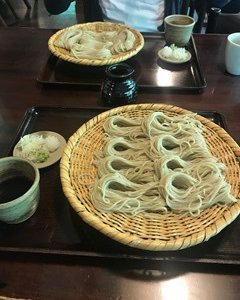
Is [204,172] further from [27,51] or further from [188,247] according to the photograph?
[27,51]

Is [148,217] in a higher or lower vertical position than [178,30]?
lower

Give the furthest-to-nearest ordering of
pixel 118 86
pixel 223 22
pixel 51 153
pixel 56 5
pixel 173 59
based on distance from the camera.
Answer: pixel 56 5
pixel 223 22
pixel 173 59
pixel 118 86
pixel 51 153

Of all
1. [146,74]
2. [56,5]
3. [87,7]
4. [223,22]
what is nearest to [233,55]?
[146,74]

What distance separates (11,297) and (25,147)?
451mm

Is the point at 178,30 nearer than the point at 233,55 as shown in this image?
No

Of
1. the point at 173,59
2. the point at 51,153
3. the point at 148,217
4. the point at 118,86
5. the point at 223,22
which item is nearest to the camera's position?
the point at 148,217

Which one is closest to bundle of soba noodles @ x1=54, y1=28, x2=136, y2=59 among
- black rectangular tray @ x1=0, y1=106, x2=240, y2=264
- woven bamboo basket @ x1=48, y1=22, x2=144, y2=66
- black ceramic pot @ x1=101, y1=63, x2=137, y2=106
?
woven bamboo basket @ x1=48, y1=22, x2=144, y2=66

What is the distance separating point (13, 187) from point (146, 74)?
87cm

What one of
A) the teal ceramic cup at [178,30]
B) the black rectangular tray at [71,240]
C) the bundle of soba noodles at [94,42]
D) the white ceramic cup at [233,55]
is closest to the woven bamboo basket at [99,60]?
the bundle of soba noodles at [94,42]

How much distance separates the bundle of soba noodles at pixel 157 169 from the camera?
2.47 ft

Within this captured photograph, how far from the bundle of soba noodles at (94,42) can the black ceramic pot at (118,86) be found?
0.26 metres

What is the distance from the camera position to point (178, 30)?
1480mm

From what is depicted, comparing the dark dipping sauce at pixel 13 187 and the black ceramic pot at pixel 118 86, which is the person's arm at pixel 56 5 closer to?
the black ceramic pot at pixel 118 86

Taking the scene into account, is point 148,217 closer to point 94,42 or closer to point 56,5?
point 94,42
